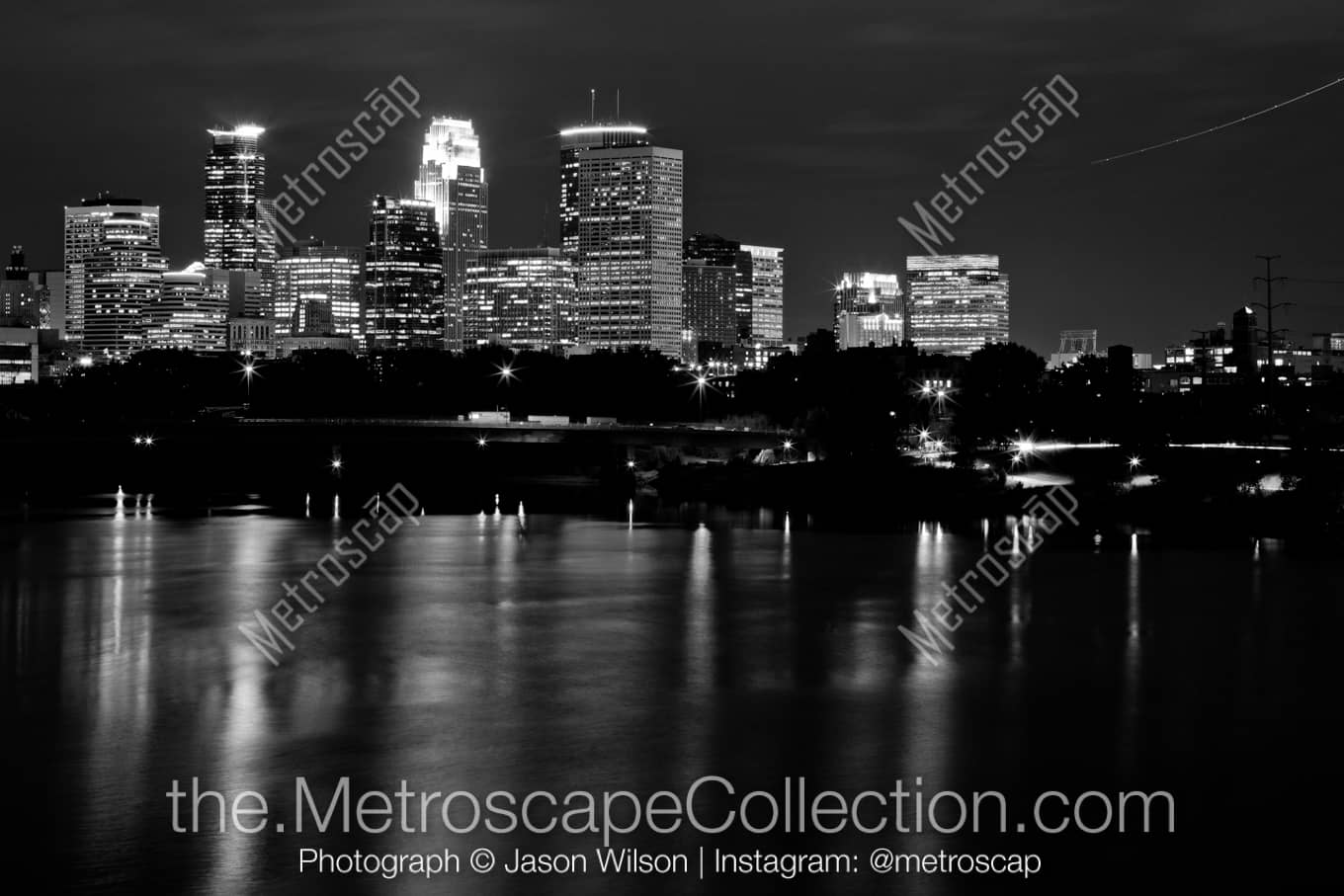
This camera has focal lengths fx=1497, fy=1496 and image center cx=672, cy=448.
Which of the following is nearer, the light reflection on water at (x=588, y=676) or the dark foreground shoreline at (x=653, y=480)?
the light reflection on water at (x=588, y=676)

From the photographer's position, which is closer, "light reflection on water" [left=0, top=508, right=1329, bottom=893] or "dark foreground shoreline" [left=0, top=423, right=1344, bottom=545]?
"light reflection on water" [left=0, top=508, right=1329, bottom=893]

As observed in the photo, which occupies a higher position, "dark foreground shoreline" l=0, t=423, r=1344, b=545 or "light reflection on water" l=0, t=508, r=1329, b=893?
"dark foreground shoreline" l=0, t=423, r=1344, b=545

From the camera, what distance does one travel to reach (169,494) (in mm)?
84000

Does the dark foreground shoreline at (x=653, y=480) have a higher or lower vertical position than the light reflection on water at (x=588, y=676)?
higher

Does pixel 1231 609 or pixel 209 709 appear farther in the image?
pixel 1231 609

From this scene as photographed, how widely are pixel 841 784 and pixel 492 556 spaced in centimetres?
3022

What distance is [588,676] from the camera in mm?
30812

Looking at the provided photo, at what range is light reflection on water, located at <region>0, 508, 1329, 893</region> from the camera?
2341 centimetres

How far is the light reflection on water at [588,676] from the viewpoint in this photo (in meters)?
23.4

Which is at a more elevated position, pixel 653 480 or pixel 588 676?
pixel 653 480

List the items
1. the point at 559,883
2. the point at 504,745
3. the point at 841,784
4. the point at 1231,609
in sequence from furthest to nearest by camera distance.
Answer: the point at 1231,609
the point at 504,745
the point at 841,784
the point at 559,883

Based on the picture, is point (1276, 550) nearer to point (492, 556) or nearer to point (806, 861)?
point (492, 556)

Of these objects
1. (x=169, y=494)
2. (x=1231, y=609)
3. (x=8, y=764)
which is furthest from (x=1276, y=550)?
(x=169, y=494)

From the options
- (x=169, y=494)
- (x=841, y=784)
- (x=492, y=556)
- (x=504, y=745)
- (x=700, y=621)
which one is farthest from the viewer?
(x=169, y=494)
